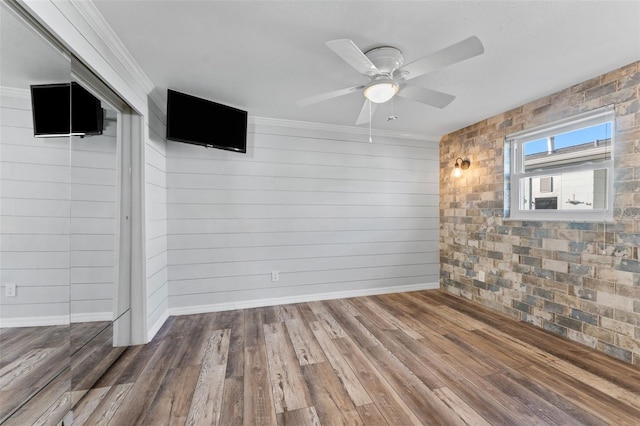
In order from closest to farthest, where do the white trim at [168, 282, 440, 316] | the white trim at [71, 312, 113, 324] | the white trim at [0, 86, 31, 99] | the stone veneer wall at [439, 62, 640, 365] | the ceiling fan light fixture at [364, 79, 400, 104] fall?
the white trim at [0, 86, 31, 99], the white trim at [71, 312, 113, 324], the ceiling fan light fixture at [364, 79, 400, 104], the stone veneer wall at [439, 62, 640, 365], the white trim at [168, 282, 440, 316]

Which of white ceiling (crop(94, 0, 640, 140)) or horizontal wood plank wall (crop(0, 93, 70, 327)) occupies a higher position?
white ceiling (crop(94, 0, 640, 140))

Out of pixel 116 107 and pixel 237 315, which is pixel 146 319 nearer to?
pixel 237 315

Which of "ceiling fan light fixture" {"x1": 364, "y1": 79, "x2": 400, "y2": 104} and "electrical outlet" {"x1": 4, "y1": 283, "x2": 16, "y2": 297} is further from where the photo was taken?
"ceiling fan light fixture" {"x1": 364, "y1": 79, "x2": 400, "y2": 104}

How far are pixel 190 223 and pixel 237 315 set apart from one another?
1.24 m

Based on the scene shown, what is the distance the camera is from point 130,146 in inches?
96.0

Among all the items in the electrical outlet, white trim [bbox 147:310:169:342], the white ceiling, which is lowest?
white trim [bbox 147:310:169:342]

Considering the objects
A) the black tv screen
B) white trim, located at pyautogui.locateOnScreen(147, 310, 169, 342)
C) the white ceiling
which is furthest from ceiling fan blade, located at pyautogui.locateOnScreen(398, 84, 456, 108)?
white trim, located at pyautogui.locateOnScreen(147, 310, 169, 342)

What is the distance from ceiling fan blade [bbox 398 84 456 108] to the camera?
2008 millimetres

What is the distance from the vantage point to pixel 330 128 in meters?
3.77

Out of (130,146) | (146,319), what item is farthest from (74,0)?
(146,319)

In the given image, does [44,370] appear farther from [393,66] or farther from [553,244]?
[553,244]

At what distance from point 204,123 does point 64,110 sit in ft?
4.40

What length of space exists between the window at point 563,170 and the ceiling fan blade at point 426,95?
1.58 meters

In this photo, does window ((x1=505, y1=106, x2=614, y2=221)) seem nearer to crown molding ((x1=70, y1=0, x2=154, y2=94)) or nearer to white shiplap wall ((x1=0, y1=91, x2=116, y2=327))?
crown molding ((x1=70, y1=0, x2=154, y2=94))
